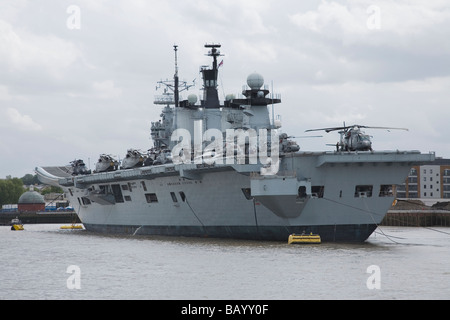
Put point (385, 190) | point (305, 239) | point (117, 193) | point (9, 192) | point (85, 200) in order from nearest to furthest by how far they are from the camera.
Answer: point (305, 239), point (385, 190), point (117, 193), point (85, 200), point (9, 192)

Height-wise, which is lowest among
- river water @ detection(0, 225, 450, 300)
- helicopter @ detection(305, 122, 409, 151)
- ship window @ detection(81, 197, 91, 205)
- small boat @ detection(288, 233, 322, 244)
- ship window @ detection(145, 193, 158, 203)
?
river water @ detection(0, 225, 450, 300)

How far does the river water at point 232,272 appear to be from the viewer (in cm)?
1598

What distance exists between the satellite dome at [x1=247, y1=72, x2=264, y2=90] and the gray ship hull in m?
6.51

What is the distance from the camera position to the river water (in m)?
16.0

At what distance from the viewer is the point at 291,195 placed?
24766 millimetres

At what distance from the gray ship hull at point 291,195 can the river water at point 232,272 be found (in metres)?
0.90

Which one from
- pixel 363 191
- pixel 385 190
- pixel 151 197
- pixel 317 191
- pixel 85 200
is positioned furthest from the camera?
pixel 85 200

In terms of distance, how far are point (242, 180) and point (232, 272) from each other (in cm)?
816

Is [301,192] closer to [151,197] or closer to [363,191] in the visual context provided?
[363,191]

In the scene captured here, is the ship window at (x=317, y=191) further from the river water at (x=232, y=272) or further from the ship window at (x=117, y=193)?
the ship window at (x=117, y=193)

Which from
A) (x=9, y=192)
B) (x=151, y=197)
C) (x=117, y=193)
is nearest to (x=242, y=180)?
(x=151, y=197)

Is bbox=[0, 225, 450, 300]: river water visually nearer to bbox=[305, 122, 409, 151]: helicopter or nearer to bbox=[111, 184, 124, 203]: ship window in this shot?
bbox=[305, 122, 409, 151]: helicopter

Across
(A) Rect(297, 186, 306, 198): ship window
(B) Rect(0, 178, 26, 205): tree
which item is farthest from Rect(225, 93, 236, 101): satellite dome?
(B) Rect(0, 178, 26, 205): tree

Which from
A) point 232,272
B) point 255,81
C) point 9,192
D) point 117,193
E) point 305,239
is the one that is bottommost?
point 232,272
